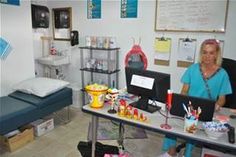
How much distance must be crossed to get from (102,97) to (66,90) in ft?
4.91

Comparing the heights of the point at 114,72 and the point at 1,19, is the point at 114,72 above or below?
below

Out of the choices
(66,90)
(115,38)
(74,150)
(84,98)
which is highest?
(115,38)

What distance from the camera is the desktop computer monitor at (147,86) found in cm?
182

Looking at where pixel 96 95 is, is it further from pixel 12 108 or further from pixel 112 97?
pixel 12 108

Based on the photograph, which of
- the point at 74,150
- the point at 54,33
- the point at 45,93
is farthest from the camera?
the point at 54,33

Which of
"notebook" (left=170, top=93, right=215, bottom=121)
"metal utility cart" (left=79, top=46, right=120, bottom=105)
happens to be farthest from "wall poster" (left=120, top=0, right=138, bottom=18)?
"notebook" (left=170, top=93, right=215, bottom=121)

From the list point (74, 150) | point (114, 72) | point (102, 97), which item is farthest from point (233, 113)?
point (114, 72)

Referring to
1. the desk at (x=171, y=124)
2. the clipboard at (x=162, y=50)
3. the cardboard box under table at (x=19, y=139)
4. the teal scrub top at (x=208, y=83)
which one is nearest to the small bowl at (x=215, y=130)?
the desk at (x=171, y=124)

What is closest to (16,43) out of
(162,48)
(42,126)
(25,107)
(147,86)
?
(25,107)

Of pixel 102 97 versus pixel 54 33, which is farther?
pixel 54 33

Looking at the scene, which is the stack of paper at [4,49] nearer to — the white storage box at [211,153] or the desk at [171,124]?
the desk at [171,124]

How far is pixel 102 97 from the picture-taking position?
1.95m

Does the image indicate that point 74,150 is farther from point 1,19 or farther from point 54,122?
point 1,19

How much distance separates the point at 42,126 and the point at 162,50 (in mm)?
1995
